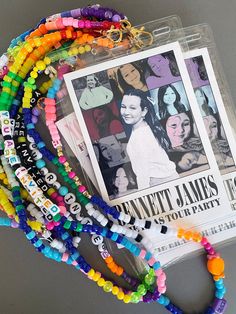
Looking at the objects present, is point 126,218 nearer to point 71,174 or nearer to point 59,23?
point 71,174

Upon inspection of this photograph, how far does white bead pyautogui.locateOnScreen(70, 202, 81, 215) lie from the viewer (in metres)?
0.71

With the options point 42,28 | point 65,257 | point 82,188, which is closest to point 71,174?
point 82,188

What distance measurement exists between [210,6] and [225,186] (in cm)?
Answer: 29

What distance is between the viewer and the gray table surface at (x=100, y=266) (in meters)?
0.71

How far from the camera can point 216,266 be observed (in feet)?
2.29

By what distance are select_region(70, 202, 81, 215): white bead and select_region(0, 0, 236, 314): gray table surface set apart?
0.22 ft

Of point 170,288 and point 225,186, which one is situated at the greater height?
point 225,186

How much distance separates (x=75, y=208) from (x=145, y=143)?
0.15 m

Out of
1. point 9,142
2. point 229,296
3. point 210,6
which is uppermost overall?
point 210,6

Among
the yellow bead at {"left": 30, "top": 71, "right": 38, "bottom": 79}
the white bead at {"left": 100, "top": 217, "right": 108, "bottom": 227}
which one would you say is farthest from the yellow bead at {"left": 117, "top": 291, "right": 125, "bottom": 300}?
the yellow bead at {"left": 30, "top": 71, "right": 38, "bottom": 79}

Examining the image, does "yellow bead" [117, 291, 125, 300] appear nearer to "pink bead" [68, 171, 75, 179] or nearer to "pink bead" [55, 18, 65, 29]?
"pink bead" [68, 171, 75, 179]

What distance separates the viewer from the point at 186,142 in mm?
708

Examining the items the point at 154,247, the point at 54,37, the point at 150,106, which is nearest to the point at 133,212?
the point at 154,247

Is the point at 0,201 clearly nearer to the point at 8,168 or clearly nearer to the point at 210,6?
the point at 8,168
